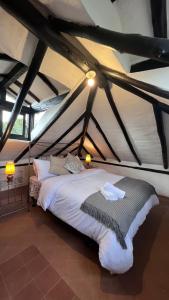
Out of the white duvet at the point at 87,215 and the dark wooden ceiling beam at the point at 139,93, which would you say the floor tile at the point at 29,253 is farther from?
the dark wooden ceiling beam at the point at 139,93

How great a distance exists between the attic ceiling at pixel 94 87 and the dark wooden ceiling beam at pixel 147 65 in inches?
0.4

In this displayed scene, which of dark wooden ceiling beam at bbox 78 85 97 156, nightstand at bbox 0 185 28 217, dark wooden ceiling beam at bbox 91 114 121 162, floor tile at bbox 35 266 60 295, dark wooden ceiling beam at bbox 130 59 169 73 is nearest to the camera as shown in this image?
dark wooden ceiling beam at bbox 130 59 169 73

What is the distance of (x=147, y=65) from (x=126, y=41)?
63cm

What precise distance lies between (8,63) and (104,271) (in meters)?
3.61

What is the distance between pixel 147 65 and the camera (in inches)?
52.4

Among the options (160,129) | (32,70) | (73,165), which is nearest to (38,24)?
(32,70)

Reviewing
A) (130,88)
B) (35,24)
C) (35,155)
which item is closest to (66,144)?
(35,155)

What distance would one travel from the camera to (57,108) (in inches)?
119

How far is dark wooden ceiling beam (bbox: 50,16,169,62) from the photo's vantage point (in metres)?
0.71

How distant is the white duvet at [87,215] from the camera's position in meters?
1.61

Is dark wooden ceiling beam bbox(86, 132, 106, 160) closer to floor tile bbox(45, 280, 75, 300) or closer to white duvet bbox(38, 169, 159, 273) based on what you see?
white duvet bbox(38, 169, 159, 273)

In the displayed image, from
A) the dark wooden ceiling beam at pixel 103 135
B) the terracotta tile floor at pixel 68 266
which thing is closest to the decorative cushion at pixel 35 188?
the terracotta tile floor at pixel 68 266

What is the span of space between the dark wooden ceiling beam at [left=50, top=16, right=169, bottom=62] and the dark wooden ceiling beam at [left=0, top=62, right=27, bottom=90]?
1662 millimetres

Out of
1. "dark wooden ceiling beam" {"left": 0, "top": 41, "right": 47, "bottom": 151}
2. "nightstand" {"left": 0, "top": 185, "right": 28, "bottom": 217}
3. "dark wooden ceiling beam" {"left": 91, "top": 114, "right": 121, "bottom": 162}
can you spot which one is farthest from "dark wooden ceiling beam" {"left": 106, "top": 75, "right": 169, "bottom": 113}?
"nightstand" {"left": 0, "top": 185, "right": 28, "bottom": 217}
